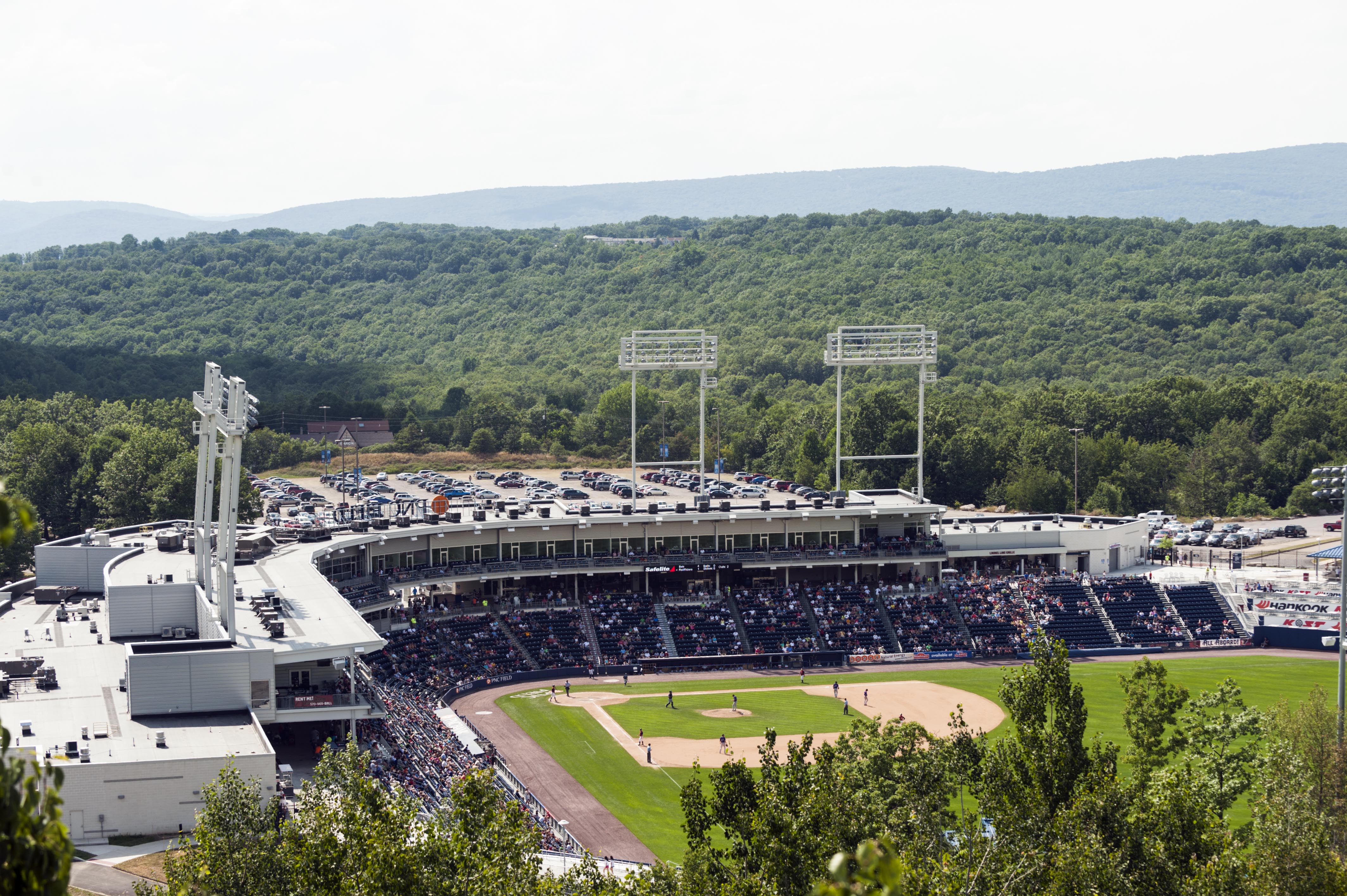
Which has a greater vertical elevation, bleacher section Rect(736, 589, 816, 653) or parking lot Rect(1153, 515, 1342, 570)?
parking lot Rect(1153, 515, 1342, 570)

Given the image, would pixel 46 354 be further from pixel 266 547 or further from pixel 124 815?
pixel 124 815

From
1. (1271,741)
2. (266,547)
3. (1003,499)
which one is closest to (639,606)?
(266,547)

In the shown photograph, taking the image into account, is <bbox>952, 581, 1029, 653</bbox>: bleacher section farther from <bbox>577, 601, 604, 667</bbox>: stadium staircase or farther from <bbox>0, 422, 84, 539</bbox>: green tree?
<bbox>0, 422, 84, 539</bbox>: green tree

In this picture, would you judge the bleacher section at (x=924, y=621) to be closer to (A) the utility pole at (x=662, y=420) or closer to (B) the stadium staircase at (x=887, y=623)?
(B) the stadium staircase at (x=887, y=623)

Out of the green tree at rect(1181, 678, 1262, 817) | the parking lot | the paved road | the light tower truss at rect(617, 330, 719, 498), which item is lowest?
the paved road

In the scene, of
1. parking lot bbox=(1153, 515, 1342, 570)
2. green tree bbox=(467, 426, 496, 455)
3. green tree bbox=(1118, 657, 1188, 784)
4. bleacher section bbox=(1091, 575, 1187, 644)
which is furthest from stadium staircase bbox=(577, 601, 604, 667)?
green tree bbox=(467, 426, 496, 455)

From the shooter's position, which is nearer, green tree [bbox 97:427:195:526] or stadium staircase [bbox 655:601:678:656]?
stadium staircase [bbox 655:601:678:656]

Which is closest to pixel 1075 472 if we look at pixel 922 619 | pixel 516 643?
pixel 922 619
